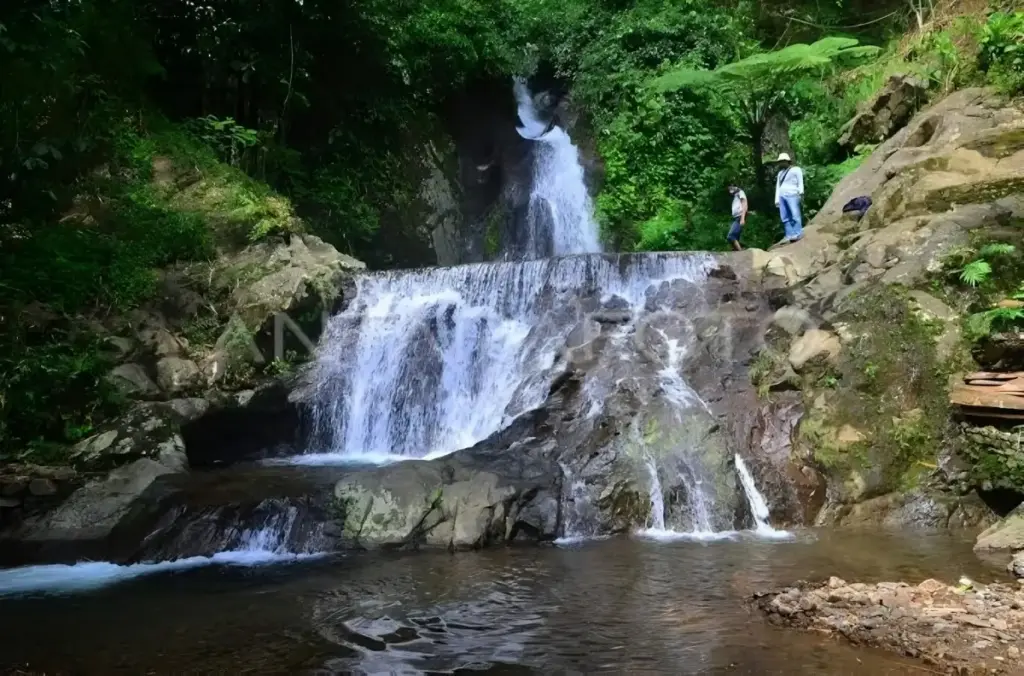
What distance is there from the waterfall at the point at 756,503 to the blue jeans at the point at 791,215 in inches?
200

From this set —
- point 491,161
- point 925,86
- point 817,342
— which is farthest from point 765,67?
point 491,161

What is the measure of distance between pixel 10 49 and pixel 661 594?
659 cm

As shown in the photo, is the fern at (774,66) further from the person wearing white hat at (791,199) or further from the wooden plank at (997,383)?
the wooden plank at (997,383)

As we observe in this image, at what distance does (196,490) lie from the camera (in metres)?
8.19

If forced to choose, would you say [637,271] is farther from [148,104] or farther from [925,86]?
[148,104]

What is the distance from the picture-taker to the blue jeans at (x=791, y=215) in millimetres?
12367

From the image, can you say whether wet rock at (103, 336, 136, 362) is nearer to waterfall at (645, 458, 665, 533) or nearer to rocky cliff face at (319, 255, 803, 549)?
rocky cliff face at (319, 255, 803, 549)

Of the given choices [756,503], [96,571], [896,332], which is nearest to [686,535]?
[756,503]

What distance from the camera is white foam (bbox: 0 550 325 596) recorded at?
652cm

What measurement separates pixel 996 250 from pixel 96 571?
997cm

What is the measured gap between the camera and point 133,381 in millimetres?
9914

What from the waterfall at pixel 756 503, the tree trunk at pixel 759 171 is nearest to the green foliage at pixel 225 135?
the tree trunk at pixel 759 171

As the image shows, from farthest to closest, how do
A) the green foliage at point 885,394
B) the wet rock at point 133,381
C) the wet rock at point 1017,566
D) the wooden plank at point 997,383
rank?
1. the wet rock at point 133,381
2. the green foliage at point 885,394
3. the wooden plank at point 997,383
4. the wet rock at point 1017,566

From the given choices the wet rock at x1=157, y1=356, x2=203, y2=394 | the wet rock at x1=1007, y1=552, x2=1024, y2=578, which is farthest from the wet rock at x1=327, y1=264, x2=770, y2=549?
the wet rock at x1=157, y1=356, x2=203, y2=394
